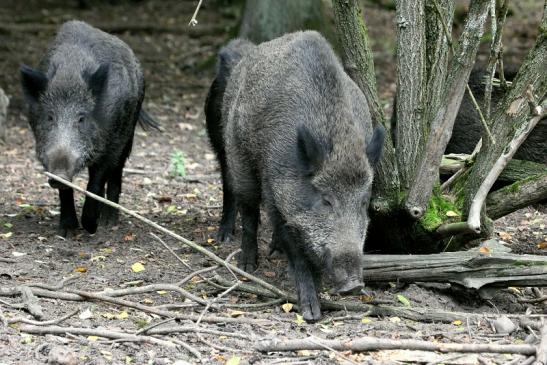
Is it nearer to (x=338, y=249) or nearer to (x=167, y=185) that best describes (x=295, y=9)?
(x=167, y=185)

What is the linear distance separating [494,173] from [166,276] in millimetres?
2585

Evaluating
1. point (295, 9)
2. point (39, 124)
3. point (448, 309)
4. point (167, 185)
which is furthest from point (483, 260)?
point (295, 9)

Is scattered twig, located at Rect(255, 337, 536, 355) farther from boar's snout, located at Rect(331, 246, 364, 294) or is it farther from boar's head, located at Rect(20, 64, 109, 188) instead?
boar's head, located at Rect(20, 64, 109, 188)

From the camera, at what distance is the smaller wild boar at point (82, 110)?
7.95 meters

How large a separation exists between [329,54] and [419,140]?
3.32 feet

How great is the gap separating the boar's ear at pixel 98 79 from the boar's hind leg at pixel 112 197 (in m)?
0.95

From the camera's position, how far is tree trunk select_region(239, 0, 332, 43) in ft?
45.1

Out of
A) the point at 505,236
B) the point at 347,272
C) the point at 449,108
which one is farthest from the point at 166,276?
the point at 505,236

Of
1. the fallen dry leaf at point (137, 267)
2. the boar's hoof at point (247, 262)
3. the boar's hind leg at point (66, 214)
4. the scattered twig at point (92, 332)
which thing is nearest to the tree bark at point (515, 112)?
the boar's hoof at point (247, 262)

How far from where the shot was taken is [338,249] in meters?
5.61

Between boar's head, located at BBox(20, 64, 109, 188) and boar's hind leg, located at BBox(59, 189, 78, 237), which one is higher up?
boar's head, located at BBox(20, 64, 109, 188)

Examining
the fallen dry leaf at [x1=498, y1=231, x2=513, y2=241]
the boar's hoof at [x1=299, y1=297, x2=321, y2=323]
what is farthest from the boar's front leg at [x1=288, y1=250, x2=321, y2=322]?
the fallen dry leaf at [x1=498, y1=231, x2=513, y2=241]

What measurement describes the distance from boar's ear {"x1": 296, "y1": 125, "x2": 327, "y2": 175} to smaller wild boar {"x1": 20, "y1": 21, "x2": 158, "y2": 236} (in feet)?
8.09

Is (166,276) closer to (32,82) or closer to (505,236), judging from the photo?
(32,82)
